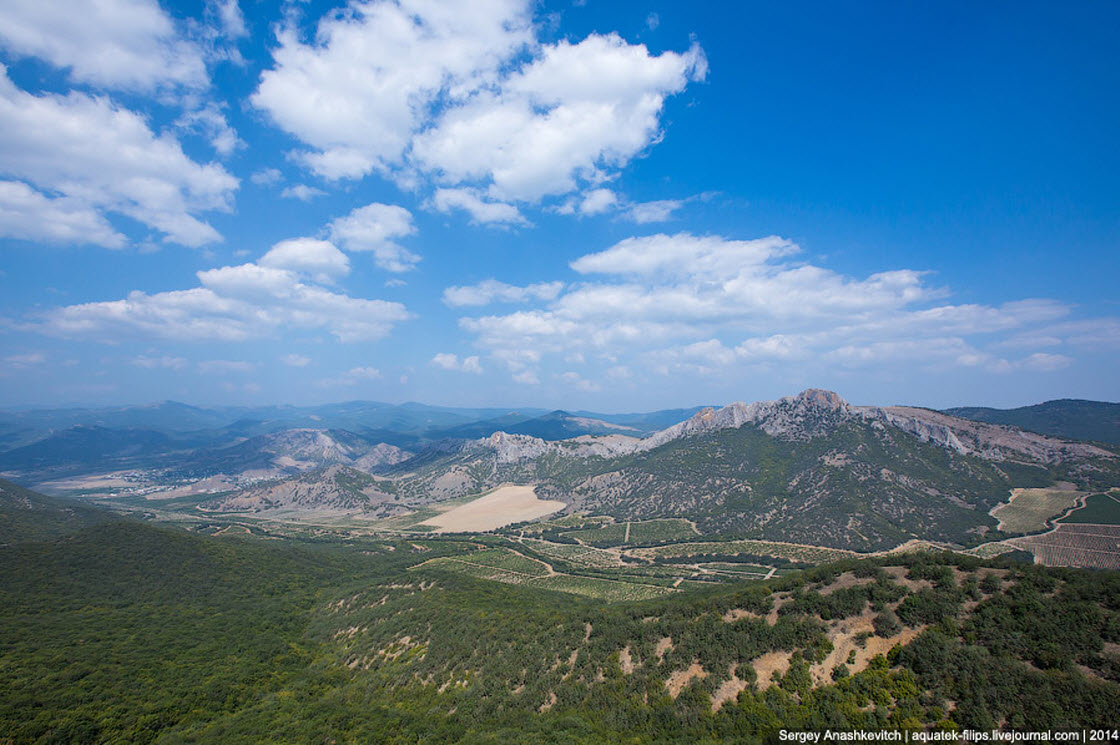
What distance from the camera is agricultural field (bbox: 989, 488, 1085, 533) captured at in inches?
6043

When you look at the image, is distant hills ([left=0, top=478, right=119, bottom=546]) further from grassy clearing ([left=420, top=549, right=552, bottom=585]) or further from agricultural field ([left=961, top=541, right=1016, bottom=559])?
agricultural field ([left=961, top=541, right=1016, bottom=559])

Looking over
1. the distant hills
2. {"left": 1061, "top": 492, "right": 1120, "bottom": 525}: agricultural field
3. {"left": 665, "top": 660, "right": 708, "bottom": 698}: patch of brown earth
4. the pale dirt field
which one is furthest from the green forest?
{"left": 1061, "top": 492, "right": 1120, "bottom": 525}: agricultural field

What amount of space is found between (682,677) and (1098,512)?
19456 cm

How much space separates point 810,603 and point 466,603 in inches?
1976

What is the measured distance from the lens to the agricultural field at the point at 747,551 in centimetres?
14540

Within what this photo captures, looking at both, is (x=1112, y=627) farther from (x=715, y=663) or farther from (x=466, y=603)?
(x=466, y=603)

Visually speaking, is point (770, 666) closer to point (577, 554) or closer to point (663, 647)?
point (663, 647)

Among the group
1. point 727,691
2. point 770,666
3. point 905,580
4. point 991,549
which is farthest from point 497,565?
point 991,549

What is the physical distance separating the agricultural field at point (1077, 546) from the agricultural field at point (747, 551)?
44014 mm

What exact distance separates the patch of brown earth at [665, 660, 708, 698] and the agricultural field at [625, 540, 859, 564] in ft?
388

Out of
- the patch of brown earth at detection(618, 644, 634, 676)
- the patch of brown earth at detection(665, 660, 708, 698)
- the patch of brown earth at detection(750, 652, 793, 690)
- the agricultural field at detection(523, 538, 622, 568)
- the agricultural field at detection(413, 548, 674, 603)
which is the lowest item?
the agricultural field at detection(523, 538, 622, 568)

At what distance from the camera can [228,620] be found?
257 feet

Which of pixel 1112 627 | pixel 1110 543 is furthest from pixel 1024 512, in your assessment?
pixel 1112 627

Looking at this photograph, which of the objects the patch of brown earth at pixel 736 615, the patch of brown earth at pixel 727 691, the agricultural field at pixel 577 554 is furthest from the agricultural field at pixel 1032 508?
the patch of brown earth at pixel 727 691
